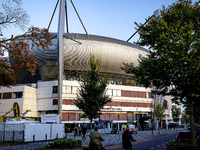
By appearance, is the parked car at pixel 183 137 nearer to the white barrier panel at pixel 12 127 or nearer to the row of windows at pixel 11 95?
the white barrier panel at pixel 12 127

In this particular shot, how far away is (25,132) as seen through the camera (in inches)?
848

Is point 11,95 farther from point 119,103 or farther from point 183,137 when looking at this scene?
point 183,137

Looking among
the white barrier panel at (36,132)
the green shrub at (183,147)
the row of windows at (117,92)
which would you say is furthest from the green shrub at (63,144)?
the row of windows at (117,92)

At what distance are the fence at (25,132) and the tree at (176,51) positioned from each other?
12858mm

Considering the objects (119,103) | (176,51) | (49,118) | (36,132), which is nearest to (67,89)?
(119,103)

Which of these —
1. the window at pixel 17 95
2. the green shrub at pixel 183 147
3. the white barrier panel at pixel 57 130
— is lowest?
the white barrier panel at pixel 57 130

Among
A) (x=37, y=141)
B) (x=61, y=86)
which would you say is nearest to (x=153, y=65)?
(x=37, y=141)

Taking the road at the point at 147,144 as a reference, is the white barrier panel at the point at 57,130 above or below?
above

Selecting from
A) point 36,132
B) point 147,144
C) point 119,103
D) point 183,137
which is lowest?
point 147,144

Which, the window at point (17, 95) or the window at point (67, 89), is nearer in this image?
the window at point (17, 95)

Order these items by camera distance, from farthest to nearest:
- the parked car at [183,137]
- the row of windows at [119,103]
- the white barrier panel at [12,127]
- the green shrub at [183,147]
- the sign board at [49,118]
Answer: the row of windows at [119,103], the sign board at [49,118], the white barrier panel at [12,127], the parked car at [183,137], the green shrub at [183,147]

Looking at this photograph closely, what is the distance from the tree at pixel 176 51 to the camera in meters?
11.9

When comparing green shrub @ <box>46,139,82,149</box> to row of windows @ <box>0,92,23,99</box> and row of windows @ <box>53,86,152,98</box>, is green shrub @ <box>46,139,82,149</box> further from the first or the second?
row of windows @ <box>0,92,23,99</box>

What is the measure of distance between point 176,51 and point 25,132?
1684cm
